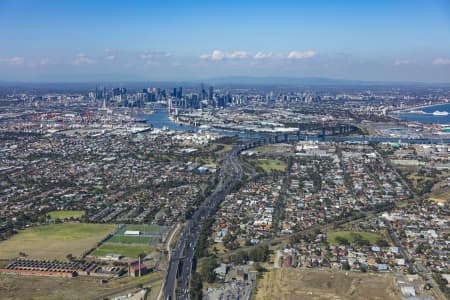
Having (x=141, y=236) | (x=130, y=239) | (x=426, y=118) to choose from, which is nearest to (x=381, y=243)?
(x=141, y=236)

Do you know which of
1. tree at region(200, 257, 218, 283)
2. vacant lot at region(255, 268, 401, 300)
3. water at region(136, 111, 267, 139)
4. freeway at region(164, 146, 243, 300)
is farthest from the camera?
water at region(136, 111, 267, 139)

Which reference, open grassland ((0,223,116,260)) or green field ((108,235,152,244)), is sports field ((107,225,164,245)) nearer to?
green field ((108,235,152,244))

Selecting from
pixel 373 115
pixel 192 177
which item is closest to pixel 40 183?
pixel 192 177

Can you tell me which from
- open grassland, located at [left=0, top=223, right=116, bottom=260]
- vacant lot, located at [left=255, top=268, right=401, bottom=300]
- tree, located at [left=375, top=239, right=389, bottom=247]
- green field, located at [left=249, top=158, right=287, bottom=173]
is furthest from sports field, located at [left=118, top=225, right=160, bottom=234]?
green field, located at [left=249, top=158, right=287, bottom=173]

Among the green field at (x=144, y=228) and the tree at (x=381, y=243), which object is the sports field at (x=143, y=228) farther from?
Result: the tree at (x=381, y=243)

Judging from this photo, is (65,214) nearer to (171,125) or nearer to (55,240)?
(55,240)

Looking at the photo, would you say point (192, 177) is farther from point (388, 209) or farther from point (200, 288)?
point (200, 288)
